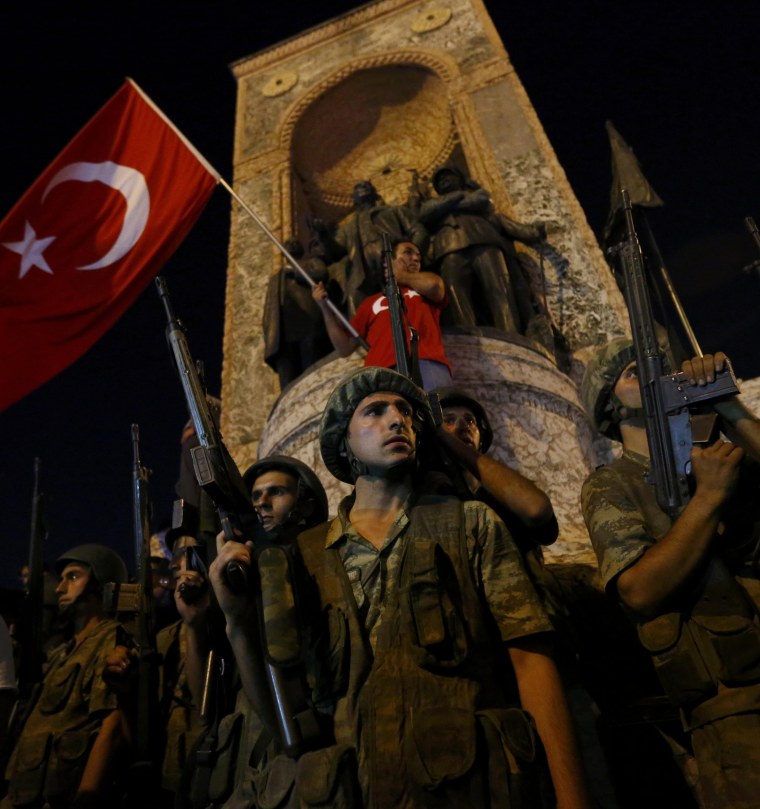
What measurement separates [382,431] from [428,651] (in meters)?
0.77

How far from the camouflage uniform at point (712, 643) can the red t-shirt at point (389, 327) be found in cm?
221

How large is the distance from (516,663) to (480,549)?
325mm

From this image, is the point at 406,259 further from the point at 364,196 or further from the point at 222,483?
the point at 222,483

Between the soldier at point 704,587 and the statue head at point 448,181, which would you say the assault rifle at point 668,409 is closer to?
the soldier at point 704,587

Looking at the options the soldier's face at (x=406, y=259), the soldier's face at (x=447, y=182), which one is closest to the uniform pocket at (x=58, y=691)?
the soldier's face at (x=406, y=259)

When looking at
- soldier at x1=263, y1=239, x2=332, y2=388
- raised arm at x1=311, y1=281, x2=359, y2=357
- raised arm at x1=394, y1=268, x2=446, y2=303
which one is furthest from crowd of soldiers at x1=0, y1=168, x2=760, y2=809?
soldier at x1=263, y1=239, x2=332, y2=388

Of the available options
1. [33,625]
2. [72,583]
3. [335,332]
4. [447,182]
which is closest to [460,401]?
[335,332]

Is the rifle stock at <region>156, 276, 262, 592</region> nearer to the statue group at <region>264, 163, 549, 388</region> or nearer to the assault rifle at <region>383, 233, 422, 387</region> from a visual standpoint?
the assault rifle at <region>383, 233, 422, 387</region>

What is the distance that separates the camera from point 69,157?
615 centimetres

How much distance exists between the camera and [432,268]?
655 centimetres

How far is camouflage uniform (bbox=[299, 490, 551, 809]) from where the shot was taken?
152 cm

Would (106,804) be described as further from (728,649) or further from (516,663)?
(728,649)

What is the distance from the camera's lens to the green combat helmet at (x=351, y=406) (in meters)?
2.40

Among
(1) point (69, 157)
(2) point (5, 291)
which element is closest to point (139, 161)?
(1) point (69, 157)
